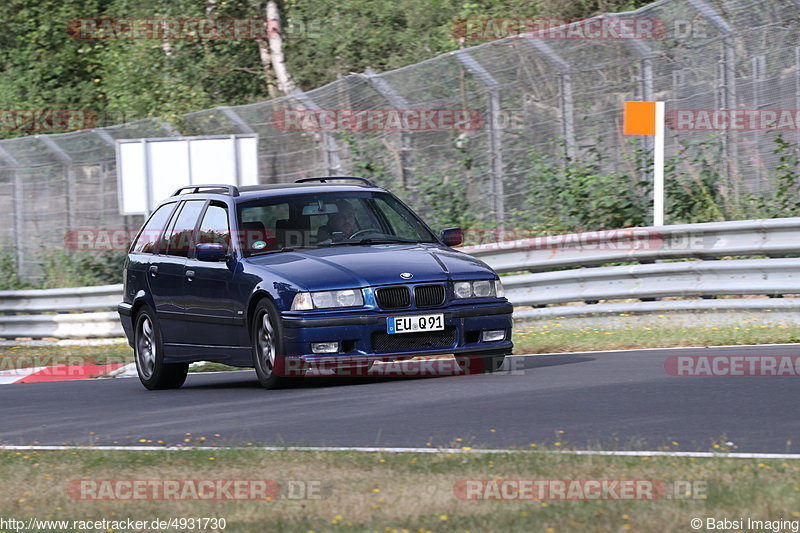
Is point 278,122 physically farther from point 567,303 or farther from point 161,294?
point 161,294

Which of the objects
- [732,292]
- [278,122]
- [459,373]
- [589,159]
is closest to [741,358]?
[459,373]

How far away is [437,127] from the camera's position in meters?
20.3

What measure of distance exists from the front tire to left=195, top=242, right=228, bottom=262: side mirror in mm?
1425

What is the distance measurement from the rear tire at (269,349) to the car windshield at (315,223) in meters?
0.72

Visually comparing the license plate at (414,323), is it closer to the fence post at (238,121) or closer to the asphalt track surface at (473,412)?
the asphalt track surface at (473,412)

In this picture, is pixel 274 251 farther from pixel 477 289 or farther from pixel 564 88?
pixel 564 88

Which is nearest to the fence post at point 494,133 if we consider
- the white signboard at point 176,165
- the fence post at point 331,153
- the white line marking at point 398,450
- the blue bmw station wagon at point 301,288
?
the fence post at point 331,153

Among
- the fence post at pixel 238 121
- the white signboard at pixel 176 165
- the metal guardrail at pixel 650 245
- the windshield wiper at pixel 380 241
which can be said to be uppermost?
the fence post at pixel 238 121

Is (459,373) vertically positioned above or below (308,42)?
below

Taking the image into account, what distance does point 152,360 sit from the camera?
41.5ft

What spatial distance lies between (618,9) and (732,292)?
45.0 ft

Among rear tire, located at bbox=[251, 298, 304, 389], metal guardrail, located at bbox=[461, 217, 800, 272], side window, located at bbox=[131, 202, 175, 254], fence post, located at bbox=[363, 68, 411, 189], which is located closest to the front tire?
side window, located at bbox=[131, 202, 175, 254]

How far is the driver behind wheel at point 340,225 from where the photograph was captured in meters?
11.5

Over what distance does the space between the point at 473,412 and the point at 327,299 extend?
2.02m
